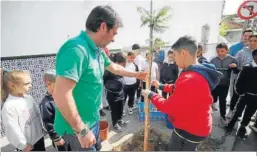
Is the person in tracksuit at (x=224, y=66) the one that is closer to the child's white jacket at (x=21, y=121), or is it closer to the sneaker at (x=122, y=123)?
the sneaker at (x=122, y=123)

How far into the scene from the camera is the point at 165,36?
7.06m

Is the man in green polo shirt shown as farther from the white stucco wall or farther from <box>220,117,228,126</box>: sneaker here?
<box>220,117,228,126</box>: sneaker

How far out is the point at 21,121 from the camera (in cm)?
214

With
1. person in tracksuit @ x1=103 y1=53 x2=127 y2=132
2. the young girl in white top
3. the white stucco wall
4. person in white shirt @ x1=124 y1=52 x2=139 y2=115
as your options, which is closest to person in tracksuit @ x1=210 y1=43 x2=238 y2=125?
the white stucco wall

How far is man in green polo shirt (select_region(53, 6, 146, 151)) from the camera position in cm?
141

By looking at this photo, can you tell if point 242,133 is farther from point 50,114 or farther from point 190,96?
point 50,114

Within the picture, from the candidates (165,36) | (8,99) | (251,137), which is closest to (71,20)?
(8,99)

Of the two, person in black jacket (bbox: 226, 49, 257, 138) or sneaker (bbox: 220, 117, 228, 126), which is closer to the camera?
person in black jacket (bbox: 226, 49, 257, 138)

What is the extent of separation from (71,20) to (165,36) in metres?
3.71

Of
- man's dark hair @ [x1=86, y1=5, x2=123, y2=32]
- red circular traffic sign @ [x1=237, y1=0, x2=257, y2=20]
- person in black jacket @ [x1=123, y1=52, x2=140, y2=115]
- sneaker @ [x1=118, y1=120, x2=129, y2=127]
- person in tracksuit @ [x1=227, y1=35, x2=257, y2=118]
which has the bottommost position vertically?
sneaker @ [x1=118, y1=120, x2=129, y2=127]

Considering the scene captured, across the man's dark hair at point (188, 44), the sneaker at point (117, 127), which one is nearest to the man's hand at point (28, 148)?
the man's dark hair at point (188, 44)

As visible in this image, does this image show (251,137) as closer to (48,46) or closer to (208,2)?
(48,46)

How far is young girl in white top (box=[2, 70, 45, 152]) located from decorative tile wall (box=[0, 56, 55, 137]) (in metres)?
1.42

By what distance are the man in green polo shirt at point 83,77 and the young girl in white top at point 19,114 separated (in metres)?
0.56
